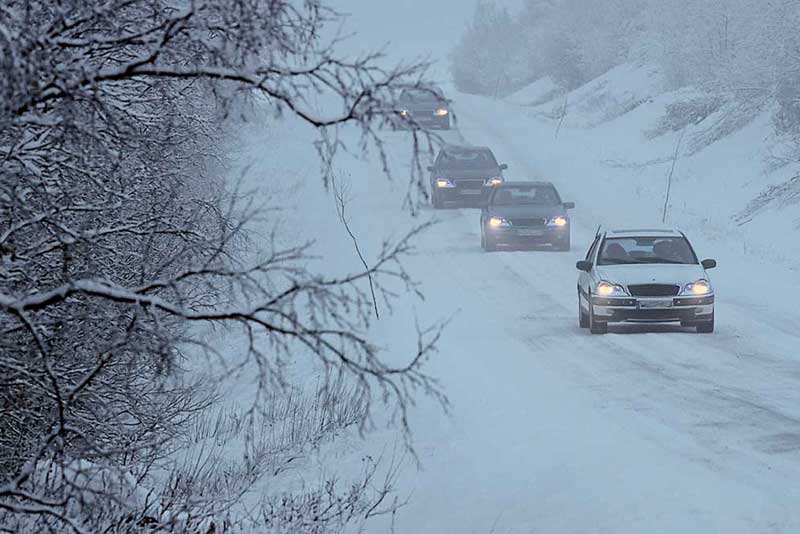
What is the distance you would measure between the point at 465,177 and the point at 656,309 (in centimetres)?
1776

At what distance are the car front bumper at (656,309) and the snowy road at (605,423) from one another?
0.31m

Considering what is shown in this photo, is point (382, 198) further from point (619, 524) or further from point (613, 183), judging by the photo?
point (619, 524)

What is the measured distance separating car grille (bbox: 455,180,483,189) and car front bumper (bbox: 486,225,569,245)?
669 centimetres

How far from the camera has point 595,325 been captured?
1775cm

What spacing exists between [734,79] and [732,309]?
62.3ft

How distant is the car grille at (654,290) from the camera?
1730cm

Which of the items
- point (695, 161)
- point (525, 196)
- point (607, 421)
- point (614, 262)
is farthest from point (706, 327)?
point (695, 161)

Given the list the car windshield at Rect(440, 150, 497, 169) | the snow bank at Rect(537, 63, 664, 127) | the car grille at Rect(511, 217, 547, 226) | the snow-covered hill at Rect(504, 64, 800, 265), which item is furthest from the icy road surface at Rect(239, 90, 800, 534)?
the snow bank at Rect(537, 63, 664, 127)

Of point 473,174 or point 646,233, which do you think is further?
point 473,174

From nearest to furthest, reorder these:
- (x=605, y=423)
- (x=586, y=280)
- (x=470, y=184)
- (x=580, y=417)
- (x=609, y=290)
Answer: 1. (x=605, y=423)
2. (x=580, y=417)
3. (x=609, y=290)
4. (x=586, y=280)
5. (x=470, y=184)

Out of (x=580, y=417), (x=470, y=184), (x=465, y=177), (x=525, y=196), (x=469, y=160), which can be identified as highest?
(x=469, y=160)

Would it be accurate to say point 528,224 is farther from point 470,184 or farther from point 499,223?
point 470,184

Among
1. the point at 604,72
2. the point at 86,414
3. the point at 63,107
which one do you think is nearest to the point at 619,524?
the point at 86,414

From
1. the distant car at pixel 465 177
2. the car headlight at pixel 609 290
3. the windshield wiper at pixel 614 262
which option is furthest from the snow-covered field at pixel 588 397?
the windshield wiper at pixel 614 262
